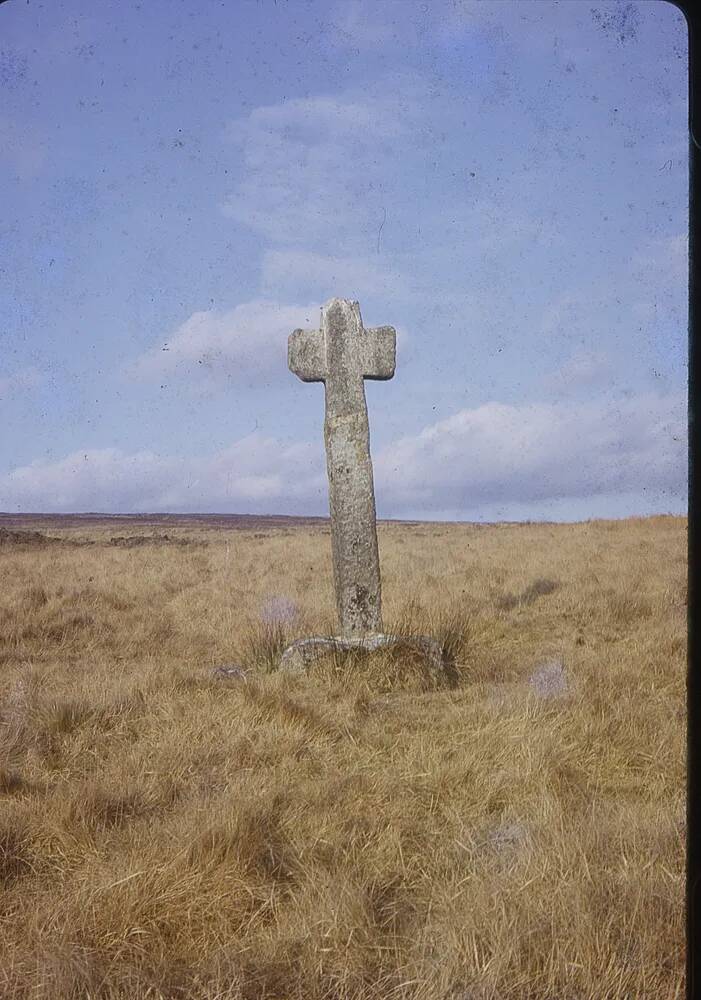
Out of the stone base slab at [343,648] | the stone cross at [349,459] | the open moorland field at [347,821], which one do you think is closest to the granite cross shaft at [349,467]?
the stone cross at [349,459]

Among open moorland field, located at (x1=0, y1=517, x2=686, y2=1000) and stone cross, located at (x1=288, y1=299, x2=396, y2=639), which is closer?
open moorland field, located at (x1=0, y1=517, x2=686, y2=1000)

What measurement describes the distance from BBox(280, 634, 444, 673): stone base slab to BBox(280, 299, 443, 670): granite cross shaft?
27 cm

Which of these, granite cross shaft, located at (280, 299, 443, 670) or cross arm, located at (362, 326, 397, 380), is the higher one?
cross arm, located at (362, 326, 397, 380)

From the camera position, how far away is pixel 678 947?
7.56 feet

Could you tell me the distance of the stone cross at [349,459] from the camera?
6750 millimetres

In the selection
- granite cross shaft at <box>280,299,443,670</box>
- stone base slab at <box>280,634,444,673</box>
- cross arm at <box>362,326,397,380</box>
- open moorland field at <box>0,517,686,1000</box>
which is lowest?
open moorland field at <box>0,517,686,1000</box>

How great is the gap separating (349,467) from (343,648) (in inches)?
59.4

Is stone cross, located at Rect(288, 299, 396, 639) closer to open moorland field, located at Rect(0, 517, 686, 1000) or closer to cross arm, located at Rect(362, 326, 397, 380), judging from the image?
cross arm, located at Rect(362, 326, 397, 380)

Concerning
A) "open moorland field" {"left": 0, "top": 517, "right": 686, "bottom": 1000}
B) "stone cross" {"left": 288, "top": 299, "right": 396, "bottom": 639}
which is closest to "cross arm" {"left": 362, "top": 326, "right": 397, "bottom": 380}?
"stone cross" {"left": 288, "top": 299, "right": 396, "bottom": 639}

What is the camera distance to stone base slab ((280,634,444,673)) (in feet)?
20.4

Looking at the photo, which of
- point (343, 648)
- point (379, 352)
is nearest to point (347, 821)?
point (343, 648)

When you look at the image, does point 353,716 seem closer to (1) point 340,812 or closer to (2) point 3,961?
(1) point 340,812

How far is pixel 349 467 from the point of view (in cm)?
676

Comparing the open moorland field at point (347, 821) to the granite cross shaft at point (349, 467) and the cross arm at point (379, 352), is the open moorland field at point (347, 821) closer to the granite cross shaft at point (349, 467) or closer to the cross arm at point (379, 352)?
the granite cross shaft at point (349, 467)
